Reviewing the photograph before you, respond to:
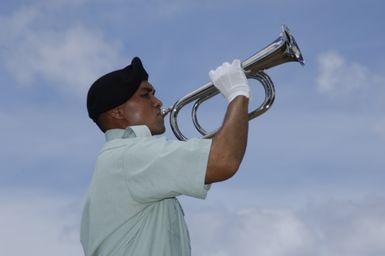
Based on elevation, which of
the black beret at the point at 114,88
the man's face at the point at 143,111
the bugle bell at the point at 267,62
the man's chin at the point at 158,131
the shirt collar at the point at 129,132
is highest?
the bugle bell at the point at 267,62

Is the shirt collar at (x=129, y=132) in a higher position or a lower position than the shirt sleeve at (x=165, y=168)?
higher

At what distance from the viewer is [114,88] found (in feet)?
15.6

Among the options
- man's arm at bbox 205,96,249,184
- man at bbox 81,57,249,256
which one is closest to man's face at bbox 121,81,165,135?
man at bbox 81,57,249,256

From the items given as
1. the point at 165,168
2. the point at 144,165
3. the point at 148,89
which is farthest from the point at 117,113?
the point at 165,168

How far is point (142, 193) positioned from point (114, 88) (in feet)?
3.32

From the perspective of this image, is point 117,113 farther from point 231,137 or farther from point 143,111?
point 231,137

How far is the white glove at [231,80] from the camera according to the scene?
4.22 metres

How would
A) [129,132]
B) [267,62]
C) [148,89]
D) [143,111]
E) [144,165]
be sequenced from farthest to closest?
[267,62], [148,89], [143,111], [129,132], [144,165]

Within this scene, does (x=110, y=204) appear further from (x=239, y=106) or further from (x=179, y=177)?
(x=239, y=106)

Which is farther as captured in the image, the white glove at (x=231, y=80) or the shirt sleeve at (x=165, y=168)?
the white glove at (x=231, y=80)

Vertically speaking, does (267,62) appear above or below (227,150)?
above

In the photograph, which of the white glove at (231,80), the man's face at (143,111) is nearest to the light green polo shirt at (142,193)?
the man's face at (143,111)

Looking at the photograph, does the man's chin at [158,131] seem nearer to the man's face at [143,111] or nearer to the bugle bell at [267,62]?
the man's face at [143,111]

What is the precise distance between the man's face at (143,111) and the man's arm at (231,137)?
0.70 m
